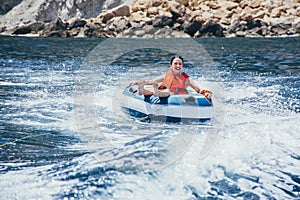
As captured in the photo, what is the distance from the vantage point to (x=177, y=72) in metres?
7.78

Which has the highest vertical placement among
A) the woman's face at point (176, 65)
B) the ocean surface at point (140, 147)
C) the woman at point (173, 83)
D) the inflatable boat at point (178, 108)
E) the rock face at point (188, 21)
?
the rock face at point (188, 21)

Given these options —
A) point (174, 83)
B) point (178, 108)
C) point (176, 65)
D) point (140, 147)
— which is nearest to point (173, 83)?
point (174, 83)

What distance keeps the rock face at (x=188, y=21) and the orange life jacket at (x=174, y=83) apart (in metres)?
34.1

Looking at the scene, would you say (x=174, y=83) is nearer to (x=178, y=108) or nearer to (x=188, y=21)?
(x=178, y=108)

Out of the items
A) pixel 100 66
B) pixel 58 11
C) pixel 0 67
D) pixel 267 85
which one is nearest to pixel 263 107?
pixel 267 85

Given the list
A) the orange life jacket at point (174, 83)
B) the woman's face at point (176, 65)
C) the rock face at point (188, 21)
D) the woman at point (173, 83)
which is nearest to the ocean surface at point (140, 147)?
the woman at point (173, 83)

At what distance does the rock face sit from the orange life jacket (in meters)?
34.1

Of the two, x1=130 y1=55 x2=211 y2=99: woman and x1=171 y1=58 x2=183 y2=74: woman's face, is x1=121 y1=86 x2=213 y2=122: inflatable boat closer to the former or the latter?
x1=130 y1=55 x2=211 y2=99: woman

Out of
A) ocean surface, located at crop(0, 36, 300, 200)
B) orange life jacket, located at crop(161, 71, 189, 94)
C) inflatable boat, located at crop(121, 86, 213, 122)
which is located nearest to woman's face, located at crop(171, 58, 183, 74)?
orange life jacket, located at crop(161, 71, 189, 94)

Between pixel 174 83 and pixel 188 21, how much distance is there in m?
35.5

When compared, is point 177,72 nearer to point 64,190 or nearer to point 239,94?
point 239,94

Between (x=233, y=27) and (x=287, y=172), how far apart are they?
39.1 meters

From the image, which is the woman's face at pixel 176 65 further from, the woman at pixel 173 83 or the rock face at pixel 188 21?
the rock face at pixel 188 21

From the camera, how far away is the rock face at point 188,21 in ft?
136
